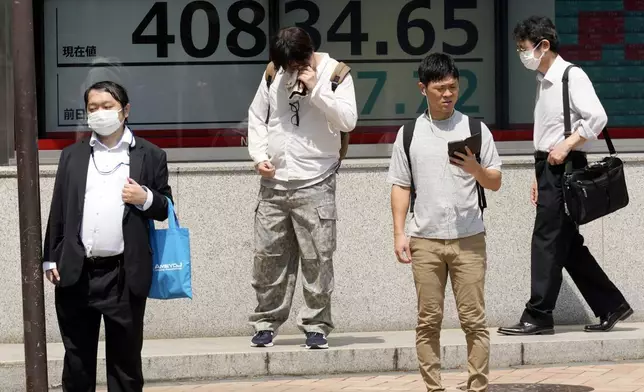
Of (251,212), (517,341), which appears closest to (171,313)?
(251,212)

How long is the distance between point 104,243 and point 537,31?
3.55m

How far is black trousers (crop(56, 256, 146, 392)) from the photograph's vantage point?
605 centimetres

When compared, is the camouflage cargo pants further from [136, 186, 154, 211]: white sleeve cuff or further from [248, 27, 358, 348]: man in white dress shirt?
[136, 186, 154, 211]: white sleeve cuff

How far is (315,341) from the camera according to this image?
26.5 ft

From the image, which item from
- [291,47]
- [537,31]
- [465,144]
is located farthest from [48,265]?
[537,31]

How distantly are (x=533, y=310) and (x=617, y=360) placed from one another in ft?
1.97

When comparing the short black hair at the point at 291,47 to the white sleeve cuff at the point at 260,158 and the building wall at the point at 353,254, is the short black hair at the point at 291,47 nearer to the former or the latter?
the white sleeve cuff at the point at 260,158

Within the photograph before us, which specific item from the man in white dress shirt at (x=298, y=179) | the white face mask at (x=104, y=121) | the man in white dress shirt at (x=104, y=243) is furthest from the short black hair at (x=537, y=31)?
the white face mask at (x=104, y=121)

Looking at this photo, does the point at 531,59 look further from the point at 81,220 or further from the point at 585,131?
the point at 81,220

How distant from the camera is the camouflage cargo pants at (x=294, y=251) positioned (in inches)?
313

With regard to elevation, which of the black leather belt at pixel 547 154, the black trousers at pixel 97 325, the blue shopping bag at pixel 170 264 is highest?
the black leather belt at pixel 547 154

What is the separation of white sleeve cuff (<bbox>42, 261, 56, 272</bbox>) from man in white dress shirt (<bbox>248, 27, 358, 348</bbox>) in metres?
2.05

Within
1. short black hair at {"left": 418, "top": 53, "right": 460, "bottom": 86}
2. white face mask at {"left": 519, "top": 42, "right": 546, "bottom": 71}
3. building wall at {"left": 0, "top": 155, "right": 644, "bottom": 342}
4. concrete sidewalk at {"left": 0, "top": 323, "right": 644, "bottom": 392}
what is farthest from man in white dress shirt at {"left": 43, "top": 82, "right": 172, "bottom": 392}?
white face mask at {"left": 519, "top": 42, "right": 546, "bottom": 71}

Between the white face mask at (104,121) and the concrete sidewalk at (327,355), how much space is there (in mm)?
2245
